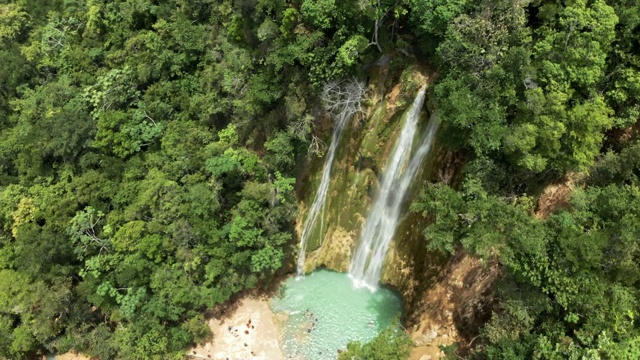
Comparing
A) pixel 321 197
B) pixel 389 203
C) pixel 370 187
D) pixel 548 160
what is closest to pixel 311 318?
pixel 321 197

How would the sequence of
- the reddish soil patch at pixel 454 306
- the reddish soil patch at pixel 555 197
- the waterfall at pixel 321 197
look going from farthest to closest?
the waterfall at pixel 321 197 < the reddish soil patch at pixel 454 306 < the reddish soil patch at pixel 555 197

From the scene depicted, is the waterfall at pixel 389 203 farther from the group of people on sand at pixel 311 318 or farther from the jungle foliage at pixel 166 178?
the jungle foliage at pixel 166 178

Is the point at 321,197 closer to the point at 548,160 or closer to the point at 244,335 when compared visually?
the point at 244,335

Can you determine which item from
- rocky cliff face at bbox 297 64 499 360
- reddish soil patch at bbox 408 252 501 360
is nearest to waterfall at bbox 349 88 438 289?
rocky cliff face at bbox 297 64 499 360

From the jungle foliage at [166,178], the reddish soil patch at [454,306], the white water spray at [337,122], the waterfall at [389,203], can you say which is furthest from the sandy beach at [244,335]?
the reddish soil patch at [454,306]

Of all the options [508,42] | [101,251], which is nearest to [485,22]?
[508,42]

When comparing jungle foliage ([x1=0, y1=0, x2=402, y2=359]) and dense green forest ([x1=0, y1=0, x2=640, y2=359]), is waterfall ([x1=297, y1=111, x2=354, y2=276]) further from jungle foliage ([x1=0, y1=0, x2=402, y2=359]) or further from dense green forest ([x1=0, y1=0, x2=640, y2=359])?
jungle foliage ([x1=0, y1=0, x2=402, y2=359])
